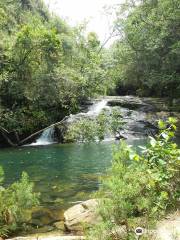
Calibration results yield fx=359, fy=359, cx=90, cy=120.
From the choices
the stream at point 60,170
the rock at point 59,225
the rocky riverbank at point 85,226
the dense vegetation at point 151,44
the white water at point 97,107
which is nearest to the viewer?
the rocky riverbank at point 85,226

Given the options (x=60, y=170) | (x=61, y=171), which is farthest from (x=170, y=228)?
(x=60, y=170)

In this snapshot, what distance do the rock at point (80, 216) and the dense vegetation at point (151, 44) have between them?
20552mm

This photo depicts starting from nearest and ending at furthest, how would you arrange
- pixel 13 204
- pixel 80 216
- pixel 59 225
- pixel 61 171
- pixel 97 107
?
pixel 13 204 < pixel 80 216 < pixel 59 225 < pixel 61 171 < pixel 97 107

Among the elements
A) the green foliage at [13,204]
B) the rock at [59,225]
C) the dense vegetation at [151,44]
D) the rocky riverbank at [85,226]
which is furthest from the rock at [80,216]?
the dense vegetation at [151,44]

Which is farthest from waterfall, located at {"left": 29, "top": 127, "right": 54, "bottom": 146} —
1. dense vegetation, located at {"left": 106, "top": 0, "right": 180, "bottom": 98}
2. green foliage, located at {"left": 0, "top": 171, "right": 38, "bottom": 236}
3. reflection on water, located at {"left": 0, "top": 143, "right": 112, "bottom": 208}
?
green foliage, located at {"left": 0, "top": 171, "right": 38, "bottom": 236}

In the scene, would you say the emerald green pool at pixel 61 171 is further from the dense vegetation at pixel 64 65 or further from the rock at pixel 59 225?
the dense vegetation at pixel 64 65

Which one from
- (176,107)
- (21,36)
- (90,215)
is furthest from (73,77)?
(90,215)

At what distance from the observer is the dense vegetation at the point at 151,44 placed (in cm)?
2679

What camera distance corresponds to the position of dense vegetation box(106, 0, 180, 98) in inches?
1055

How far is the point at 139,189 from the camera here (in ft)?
18.4

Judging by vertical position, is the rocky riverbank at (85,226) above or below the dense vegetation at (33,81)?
below

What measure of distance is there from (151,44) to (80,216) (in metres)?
23.2

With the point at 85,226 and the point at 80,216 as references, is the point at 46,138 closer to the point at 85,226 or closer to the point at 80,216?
the point at 80,216

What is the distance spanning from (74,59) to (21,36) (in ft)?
34.3
